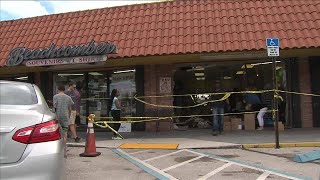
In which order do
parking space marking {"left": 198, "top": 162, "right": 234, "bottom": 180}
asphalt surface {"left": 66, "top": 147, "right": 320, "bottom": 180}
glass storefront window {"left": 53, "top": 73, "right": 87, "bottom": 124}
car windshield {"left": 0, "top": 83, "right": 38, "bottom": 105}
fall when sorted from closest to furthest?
car windshield {"left": 0, "top": 83, "right": 38, "bottom": 105}, parking space marking {"left": 198, "top": 162, "right": 234, "bottom": 180}, asphalt surface {"left": 66, "top": 147, "right": 320, "bottom": 180}, glass storefront window {"left": 53, "top": 73, "right": 87, "bottom": 124}

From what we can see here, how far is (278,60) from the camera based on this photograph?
589 inches

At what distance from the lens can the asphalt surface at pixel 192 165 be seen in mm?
Result: 7648

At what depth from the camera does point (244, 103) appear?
15.9 m

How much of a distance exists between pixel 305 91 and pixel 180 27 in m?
4.82

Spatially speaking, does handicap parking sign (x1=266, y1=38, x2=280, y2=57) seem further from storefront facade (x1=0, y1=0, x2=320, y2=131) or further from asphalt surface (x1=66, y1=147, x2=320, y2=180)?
asphalt surface (x1=66, y1=147, x2=320, y2=180)

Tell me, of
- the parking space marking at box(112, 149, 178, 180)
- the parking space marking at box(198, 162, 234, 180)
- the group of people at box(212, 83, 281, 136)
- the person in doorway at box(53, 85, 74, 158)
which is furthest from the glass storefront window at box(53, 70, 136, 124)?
the parking space marking at box(198, 162, 234, 180)

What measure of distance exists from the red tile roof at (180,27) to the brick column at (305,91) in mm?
1629

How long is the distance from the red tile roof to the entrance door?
1509 mm

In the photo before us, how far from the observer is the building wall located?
49.2 feet

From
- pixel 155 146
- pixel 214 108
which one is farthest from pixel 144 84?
pixel 155 146

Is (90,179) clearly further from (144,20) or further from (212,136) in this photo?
(144,20)

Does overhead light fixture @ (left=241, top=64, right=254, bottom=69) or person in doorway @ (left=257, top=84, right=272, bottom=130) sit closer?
person in doorway @ (left=257, top=84, right=272, bottom=130)

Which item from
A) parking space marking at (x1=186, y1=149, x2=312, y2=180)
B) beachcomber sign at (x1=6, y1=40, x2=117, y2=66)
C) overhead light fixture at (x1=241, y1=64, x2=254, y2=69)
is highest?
beachcomber sign at (x1=6, y1=40, x2=117, y2=66)

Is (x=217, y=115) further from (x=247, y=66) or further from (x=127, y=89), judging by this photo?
(x=127, y=89)
